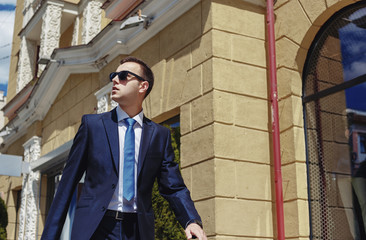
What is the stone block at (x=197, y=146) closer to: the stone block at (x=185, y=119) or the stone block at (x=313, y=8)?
the stone block at (x=185, y=119)

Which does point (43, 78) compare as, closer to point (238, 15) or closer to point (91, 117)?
point (238, 15)

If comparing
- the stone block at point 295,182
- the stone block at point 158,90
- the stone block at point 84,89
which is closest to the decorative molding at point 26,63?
the stone block at point 84,89

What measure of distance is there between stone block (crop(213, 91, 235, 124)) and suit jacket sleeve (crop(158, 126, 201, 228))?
3167mm

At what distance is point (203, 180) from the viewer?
6520 millimetres

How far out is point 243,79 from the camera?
6973 millimetres

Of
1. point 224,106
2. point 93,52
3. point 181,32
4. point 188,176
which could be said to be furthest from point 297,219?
point 93,52

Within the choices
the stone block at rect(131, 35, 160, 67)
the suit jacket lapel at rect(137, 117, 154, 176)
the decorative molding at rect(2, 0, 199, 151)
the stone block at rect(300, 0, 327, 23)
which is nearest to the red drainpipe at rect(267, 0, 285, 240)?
the stone block at rect(300, 0, 327, 23)

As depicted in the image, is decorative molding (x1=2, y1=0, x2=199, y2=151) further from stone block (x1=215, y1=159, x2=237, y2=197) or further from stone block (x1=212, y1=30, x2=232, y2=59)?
stone block (x1=215, y1=159, x2=237, y2=197)

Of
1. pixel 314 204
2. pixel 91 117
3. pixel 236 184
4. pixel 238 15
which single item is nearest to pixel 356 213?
pixel 314 204

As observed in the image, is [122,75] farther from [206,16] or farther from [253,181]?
[206,16]

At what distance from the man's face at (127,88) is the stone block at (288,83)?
393 centimetres

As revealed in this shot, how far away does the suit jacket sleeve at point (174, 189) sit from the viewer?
126 inches

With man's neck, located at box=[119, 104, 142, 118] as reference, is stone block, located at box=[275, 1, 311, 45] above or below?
above

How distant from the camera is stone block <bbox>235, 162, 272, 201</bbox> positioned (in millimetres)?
6543
